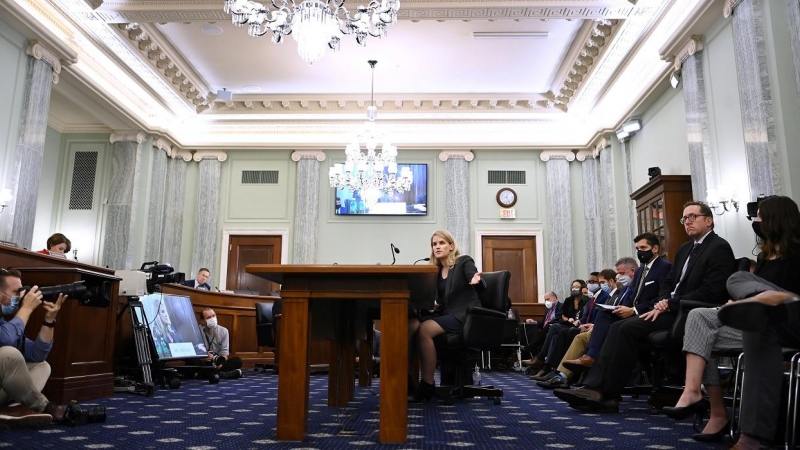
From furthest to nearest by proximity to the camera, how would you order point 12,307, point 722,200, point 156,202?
point 156,202, point 722,200, point 12,307

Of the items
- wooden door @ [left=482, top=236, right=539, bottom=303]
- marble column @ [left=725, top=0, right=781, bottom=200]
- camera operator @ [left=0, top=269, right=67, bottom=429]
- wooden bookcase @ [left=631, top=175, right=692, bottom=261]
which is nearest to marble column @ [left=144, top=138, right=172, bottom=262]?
wooden door @ [left=482, top=236, right=539, bottom=303]

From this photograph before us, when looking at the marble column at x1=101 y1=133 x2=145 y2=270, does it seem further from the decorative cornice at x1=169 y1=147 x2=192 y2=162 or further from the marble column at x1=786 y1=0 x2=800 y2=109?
the marble column at x1=786 y1=0 x2=800 y2=109

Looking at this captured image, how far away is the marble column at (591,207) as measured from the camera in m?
10.3

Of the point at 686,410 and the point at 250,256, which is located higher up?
the point at 250,256

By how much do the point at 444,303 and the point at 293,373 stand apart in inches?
72.9

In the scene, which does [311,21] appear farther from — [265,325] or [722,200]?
[722,200]

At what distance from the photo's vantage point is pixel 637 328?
3.48 m

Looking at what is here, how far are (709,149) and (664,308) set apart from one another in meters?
3.82

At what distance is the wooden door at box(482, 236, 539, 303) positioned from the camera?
1065 cm

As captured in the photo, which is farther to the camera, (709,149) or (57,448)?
(709,149)

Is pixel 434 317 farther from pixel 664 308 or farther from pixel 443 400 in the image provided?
pixel 664 308

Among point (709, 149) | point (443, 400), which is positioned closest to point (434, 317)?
point (443, 400)

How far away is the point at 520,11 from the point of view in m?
7.13

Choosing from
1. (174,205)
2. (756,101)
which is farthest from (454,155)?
(756,101)
